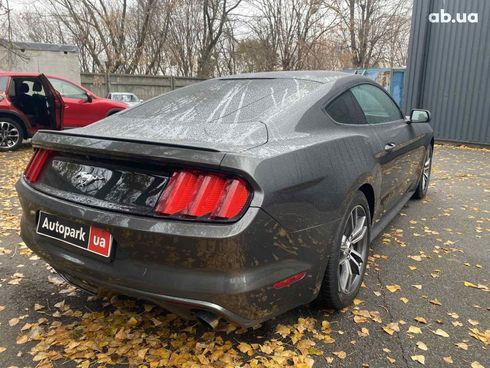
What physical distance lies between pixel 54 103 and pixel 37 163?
21.6 feet

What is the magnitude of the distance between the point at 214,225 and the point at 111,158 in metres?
0.65

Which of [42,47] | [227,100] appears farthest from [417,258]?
[42,47]

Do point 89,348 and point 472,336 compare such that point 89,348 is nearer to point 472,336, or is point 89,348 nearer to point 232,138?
point 232,138

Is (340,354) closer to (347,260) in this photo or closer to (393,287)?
(347,260)

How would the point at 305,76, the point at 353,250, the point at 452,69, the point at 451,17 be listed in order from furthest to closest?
the point at 452,69
the point at 451,17
the point at 305,76
the point at 353,250

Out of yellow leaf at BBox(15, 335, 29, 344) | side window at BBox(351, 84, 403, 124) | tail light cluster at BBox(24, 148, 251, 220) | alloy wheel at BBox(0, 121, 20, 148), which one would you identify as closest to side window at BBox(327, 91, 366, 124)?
side window at BBox(351, 84, 403, 124)

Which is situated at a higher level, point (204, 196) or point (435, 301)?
point (204, 196)

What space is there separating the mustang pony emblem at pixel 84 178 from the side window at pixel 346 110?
1.46 metres

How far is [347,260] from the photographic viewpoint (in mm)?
2604

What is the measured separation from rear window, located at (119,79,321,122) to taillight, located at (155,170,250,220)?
25.9 inches

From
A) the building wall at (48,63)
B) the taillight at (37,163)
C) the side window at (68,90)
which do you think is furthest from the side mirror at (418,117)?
the building wall at (48,63)

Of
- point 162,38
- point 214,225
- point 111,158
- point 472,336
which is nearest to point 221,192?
point 214,225

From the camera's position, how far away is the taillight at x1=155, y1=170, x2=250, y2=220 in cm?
176

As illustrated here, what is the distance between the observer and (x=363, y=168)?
2600 mm
